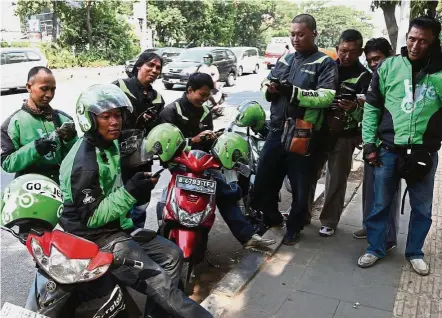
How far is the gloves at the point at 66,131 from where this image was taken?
10.5 ft

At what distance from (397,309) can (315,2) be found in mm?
62443

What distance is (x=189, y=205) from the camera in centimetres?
330

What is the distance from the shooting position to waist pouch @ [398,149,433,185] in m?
3.44

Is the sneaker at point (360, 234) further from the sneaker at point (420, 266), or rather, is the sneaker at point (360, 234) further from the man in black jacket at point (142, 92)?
the man in black jacket at point (142, 92)

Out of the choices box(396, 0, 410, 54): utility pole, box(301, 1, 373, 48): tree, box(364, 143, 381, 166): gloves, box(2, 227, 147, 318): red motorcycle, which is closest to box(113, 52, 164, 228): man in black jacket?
box(2, 227, 147, 318): red motorcycle

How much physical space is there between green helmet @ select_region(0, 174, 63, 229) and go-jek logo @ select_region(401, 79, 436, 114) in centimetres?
260

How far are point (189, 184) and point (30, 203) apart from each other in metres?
1.34

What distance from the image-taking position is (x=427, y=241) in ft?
14.2

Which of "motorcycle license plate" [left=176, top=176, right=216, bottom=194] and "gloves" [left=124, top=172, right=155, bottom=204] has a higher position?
"gloves" [left=124, top=172, right=155, bottom=204]

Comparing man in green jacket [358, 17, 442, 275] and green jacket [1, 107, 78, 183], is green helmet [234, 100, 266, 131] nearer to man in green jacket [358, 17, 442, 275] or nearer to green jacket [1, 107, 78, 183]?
man in green jacket [358, 17, 442, 275]

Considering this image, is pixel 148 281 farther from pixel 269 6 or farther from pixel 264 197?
pixel 269 6

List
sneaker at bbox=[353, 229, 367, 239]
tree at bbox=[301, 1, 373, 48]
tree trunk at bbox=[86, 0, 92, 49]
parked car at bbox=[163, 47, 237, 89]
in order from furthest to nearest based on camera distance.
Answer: tree at bbox=[301, 1, 373, 48] < tree trunk at bbox=[86, 0, 92, 49] < parked car at bbox=[163, 47, 237, 89] < sneaker at bbox=[353, 229, 367, 239]

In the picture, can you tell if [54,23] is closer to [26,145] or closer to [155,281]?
[26,145]

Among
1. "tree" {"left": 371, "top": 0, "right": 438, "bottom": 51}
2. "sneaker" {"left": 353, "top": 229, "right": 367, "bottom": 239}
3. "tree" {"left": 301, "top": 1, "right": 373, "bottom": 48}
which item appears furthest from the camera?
"tree" {"left": 301, "top": 1, "right": 373, "bottom": 48}
